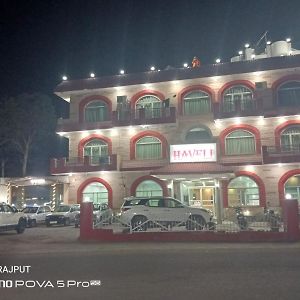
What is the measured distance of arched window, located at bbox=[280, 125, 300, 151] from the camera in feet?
88.6

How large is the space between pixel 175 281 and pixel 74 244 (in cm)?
839

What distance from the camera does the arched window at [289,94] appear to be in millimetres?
27859

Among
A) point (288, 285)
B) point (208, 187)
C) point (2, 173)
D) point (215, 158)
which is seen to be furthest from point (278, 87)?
point (2, 173)

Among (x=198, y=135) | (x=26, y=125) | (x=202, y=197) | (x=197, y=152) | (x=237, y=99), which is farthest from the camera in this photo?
(x=26, y=125)

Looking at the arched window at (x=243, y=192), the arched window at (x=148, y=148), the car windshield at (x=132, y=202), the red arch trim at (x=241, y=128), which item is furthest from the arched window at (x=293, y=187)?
the car windshield at (x=132, y=202)

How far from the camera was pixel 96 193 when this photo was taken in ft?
98.3

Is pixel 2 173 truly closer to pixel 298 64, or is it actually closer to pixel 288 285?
pixel 298 64

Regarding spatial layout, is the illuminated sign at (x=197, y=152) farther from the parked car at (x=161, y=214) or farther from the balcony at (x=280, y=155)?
the parked car at (x=161, y=214)

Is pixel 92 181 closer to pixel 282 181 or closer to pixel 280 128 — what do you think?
pixel 282 181

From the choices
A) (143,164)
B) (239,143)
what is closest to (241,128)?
(239,143)

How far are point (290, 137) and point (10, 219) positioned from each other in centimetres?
2032

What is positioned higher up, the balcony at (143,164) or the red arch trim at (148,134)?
the red arch trim at (148,134)

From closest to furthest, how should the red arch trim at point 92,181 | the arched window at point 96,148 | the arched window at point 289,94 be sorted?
the arched window at point 289,94
the red arch trim at point 92,181
the arched window at point 96,148

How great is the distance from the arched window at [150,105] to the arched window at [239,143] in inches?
235
